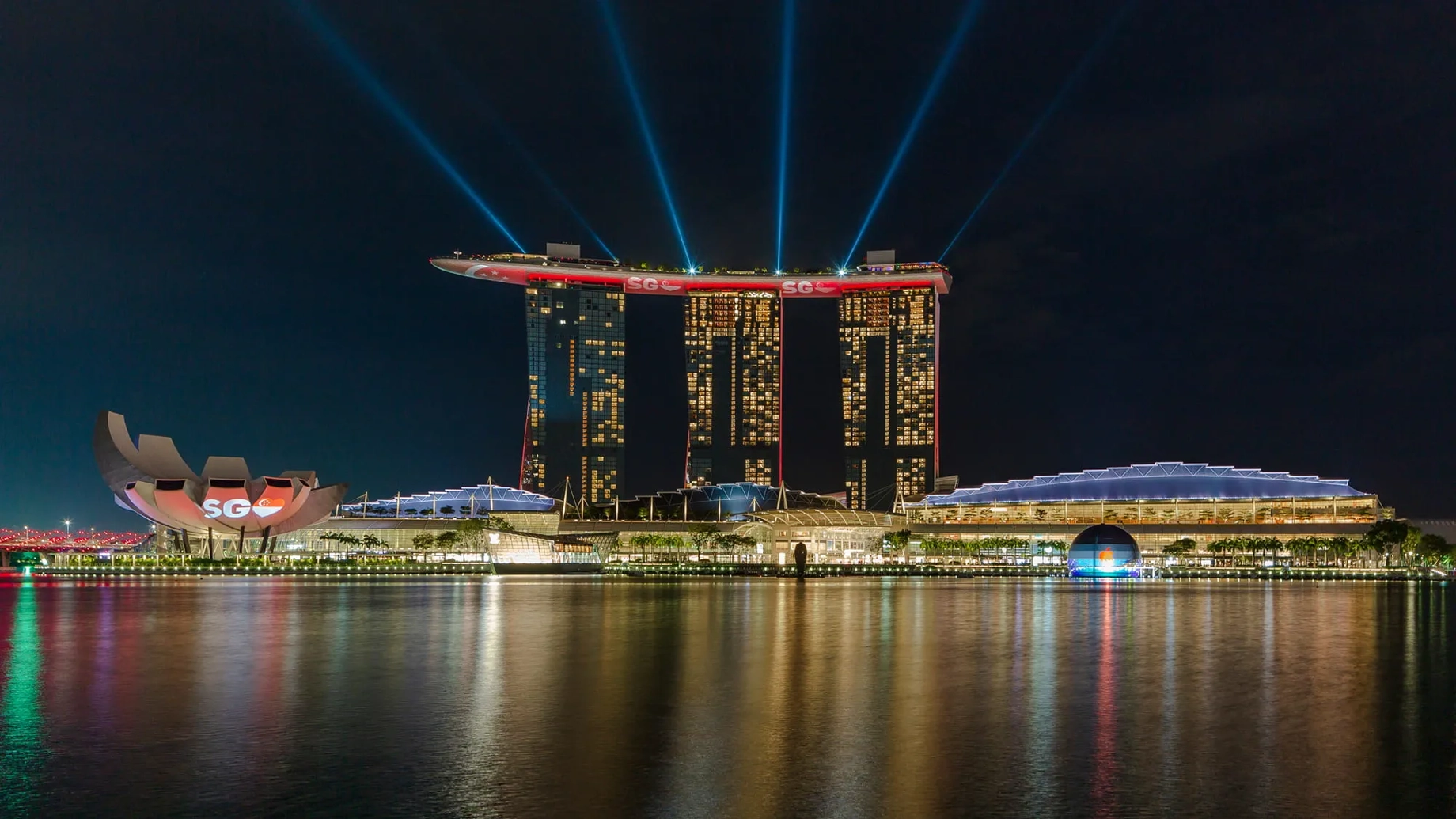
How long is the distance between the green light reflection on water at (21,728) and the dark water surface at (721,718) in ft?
0.26

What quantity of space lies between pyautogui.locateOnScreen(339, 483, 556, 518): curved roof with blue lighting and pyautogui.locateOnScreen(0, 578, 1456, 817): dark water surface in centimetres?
12607

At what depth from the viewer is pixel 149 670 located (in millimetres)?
27844

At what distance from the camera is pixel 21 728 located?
20.0 m

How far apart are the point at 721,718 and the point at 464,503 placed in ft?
517

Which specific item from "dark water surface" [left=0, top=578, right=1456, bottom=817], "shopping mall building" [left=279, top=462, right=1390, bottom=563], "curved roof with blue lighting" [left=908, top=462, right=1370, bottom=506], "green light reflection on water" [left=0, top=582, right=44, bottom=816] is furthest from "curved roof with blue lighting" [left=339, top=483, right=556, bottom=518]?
"green light reflection on water" [left=0, top=582, right=44, bottom=816]

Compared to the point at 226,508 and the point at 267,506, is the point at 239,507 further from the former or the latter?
the point at 267,506

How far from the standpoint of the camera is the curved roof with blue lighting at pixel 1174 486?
14588 cm

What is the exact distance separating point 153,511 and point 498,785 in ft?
360

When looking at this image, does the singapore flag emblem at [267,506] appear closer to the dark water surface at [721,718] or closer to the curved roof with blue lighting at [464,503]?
the curved roof with blue lighting at [464,503]

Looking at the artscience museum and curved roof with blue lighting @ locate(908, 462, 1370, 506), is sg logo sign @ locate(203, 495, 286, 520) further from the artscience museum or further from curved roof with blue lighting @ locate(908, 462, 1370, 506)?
curved roof with blue lighting @ locate(908, 462, 1370, 506)

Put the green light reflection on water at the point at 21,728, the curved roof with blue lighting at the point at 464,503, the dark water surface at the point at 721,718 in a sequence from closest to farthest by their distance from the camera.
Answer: the dark water surface at the point at 721,718
the green light reflection on water at the point at 21,728
the curved roof with blue lighting at the point at 464,503

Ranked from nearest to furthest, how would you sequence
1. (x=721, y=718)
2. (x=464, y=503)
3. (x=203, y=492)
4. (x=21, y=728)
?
(x=21, y=728), (x=721, y=718), (x=203, y=492), (x=464, y=503)

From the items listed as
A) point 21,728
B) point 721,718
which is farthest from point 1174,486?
point 21,728

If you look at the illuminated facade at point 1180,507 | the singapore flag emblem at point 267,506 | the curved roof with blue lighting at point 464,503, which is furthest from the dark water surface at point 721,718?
the curved roof with blue lighting at point 464,503
